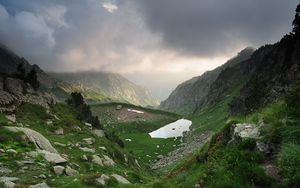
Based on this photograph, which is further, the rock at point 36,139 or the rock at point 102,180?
the rock at point 36,139

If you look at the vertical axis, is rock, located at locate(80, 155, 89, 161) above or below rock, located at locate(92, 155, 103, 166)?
above

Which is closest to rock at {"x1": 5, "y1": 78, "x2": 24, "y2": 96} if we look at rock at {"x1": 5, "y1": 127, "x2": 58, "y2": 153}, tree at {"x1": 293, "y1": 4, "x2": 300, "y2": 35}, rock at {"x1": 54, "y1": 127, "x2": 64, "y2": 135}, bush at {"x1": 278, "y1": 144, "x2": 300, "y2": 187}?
rock at {"x1": 54, "y1": 127, "x2": 64, "y2": 135}

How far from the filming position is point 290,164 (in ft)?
50.9

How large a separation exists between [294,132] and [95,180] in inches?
517

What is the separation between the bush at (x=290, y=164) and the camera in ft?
48.8

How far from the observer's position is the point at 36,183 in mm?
24766

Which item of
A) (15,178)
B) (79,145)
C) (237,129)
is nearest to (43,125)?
(79,145)

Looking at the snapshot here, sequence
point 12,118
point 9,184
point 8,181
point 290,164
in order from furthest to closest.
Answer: point 12,118, point 8,181, point 9,184, point 290,164

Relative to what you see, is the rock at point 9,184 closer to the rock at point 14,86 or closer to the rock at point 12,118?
the rock at point 12,118

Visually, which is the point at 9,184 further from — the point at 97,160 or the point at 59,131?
the point at 59,131

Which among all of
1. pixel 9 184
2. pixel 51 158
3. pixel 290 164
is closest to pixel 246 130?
pixel 290 164

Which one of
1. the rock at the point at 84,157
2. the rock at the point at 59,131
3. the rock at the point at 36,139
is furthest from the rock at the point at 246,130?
the rock at the point at 59,131

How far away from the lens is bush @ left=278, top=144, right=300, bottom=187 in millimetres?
14883

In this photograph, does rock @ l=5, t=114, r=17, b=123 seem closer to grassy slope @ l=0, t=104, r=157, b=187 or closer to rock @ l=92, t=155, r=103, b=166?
grassy slope @ l=0, t=104, r=157, b=187
